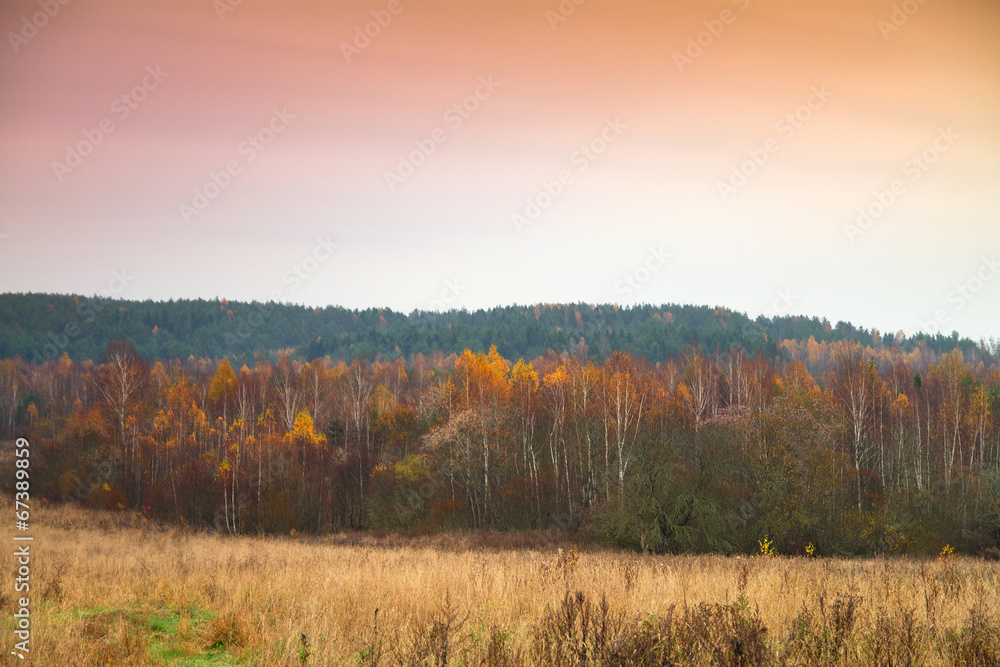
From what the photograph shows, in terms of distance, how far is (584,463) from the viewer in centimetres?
4522

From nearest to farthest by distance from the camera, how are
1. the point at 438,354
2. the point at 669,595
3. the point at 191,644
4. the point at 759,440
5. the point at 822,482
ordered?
1. the point at 191,644
2. the point at 669,595
3. the point at 822,482
4. the point at 759,440
5. the point at 438,354

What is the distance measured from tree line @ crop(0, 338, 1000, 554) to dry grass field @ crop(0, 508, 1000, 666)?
1642 cm

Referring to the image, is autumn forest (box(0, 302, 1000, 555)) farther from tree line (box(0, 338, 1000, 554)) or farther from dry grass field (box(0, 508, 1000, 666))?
dry grass field (box(0, 508, 1000, 666))

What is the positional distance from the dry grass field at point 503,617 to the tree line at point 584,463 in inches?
647

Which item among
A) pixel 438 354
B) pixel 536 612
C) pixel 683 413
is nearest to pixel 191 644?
pixel 536 612

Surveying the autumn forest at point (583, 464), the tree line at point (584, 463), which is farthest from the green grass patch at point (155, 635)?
the tree line at point (584, 463)

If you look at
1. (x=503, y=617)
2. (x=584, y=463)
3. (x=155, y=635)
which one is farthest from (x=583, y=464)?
(x=155, y=635)

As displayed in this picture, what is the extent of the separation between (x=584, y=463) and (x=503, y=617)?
123ft

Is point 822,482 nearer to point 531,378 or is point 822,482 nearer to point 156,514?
point 156,514

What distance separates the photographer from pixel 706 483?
92.2ft

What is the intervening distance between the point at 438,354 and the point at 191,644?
153157 millimetres

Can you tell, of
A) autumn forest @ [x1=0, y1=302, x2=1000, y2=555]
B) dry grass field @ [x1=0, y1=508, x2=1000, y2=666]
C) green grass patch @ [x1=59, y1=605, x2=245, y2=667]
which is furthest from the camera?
autumn forest @ [x1=0, y1=302, x2=1000, y2=555]

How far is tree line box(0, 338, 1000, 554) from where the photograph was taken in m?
28.6

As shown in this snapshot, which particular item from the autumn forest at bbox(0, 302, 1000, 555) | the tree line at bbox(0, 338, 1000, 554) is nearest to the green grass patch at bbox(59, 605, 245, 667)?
the autumn forest at bbox(0, 302, 1000, 555)
